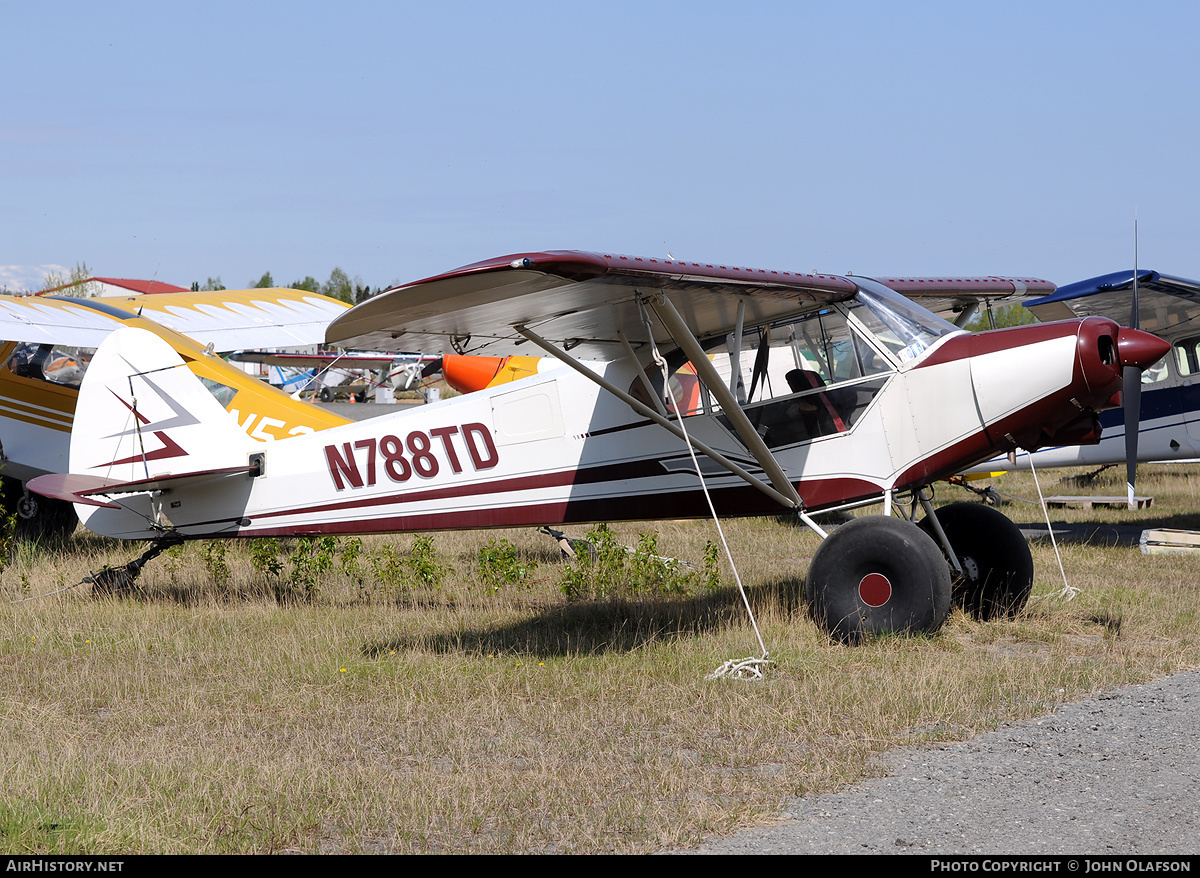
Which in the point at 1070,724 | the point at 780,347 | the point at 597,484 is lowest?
the point at 1070,724

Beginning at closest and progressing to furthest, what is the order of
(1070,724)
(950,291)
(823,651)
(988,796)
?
(988,796), (1070,724), (823,651), (950,291)

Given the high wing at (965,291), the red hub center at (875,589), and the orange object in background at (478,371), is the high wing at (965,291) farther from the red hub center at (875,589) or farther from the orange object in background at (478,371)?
the orange object in background at (478,371)

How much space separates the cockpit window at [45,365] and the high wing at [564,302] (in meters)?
7.14

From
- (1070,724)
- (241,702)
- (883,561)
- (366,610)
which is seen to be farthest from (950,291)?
(241,702)

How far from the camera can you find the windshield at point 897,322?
7250 mm

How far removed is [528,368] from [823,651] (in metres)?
8.65

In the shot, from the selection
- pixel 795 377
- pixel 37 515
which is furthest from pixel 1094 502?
pixel 37 515

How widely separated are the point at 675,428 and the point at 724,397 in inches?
17.8

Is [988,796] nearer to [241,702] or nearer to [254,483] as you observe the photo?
[241,702]

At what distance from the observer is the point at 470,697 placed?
6.14 m

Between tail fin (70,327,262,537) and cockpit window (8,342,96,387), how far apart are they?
3547mm

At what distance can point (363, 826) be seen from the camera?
3.99 meters

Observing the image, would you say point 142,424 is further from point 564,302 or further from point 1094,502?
point 1094,502

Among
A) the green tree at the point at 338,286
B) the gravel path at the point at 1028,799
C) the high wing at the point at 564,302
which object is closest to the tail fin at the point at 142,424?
the high wing at the point at 564,302
